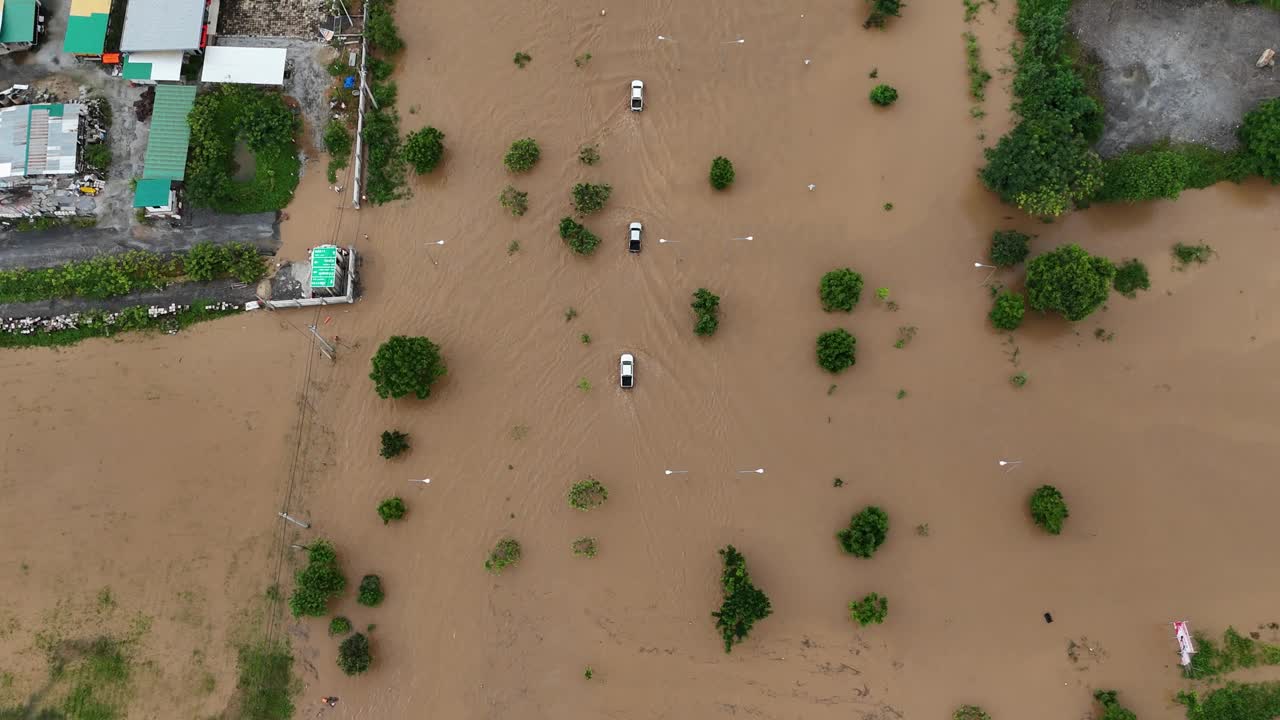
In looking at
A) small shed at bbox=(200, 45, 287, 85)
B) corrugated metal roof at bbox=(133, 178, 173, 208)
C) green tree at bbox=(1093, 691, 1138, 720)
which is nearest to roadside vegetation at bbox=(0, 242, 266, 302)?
corrugated metal roof at bbox=(133, 178, 173, 208)

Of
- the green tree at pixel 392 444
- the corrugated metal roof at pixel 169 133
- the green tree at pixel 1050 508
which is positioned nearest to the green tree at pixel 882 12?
the green tree at pixel 1050 508

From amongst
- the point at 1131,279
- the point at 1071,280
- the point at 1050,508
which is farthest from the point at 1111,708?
the point at 1131,279

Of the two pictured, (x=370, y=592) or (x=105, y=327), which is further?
(x=105, y=327)

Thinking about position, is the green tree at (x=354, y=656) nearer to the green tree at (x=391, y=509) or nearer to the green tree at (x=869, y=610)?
the green tree at (x=391, y=509)

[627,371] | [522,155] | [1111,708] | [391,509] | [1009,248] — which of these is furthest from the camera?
[522,155]

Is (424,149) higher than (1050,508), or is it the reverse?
(424,149)

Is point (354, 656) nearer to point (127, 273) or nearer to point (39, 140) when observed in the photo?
point (127, 273)
